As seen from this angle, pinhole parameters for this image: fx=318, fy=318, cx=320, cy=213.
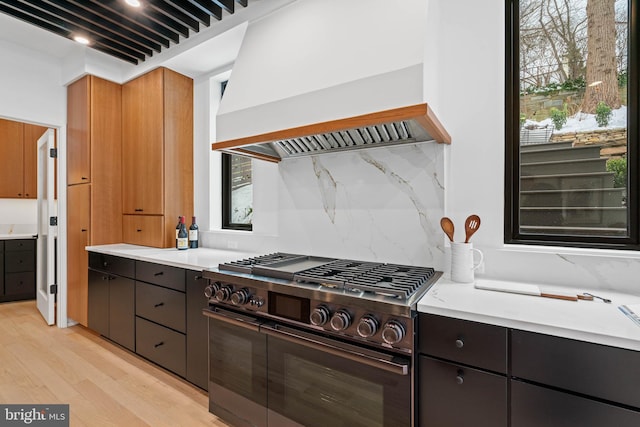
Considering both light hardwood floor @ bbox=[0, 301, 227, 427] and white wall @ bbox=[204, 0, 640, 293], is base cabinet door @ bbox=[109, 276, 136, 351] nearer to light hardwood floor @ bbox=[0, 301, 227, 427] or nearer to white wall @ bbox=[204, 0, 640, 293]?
light hardwood floor @ bbox=[0, 301, 227, 427]

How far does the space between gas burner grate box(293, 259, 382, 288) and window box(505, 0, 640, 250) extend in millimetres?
810

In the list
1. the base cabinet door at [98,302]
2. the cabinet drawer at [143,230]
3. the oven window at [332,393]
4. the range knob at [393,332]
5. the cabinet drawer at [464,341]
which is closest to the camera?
the cabinet drawer at [464,341]

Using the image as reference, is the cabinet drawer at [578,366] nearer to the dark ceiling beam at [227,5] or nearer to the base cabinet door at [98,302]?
the dark ceiling beam at [227,5]

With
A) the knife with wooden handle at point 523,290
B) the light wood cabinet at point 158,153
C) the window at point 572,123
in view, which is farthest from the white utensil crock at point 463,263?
the light wood cabinet at point 158,153

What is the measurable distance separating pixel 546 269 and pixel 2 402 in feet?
10.9

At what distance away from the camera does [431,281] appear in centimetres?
157

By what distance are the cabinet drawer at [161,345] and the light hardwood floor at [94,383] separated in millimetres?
132

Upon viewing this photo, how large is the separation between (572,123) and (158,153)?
3111 mm

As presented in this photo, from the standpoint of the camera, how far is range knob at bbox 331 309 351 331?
4.37 feet

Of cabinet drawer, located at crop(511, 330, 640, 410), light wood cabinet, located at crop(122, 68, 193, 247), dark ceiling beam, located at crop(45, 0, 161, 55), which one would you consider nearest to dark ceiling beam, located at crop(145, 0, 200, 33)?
dark ceiling beam, located at crop(45, 0, 161, 55)

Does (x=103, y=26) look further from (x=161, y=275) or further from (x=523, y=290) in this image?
Answer: (x=523, y=290)

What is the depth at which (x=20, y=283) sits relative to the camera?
14.1ft

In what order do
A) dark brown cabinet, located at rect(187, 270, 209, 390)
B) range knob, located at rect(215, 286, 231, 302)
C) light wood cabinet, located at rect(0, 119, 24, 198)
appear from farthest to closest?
light wood cabinet, located at rect(0, 119, 24, 198), dark brown cabinet, located at rect(187, 270, 209, 390), range knob, located at rect(215, 286, 231, 302)

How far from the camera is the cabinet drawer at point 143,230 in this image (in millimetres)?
2996
